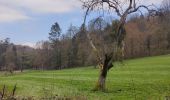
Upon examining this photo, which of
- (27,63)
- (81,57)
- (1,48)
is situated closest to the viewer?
(81,57)

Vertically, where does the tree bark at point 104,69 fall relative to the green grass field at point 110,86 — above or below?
above

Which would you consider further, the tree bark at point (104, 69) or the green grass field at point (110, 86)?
the tree bark at point (104, 69)

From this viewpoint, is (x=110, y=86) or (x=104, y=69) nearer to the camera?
(x=104, y=69)

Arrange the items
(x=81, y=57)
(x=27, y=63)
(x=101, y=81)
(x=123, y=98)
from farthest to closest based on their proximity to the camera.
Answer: (x=27, y=63), (x=81, y=57), (x=101, y=81), (x=123, y=98)

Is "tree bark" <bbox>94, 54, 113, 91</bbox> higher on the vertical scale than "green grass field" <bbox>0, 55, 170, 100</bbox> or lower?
higher

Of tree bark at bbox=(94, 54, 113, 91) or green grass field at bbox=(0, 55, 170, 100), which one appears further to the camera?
tree bark at bbox=(94, 54, 113, 91)

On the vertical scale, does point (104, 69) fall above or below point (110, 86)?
above

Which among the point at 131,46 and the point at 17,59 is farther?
the point at 17,59

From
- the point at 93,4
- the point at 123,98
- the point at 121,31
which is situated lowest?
the point at 123,98

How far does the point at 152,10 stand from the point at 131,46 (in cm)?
9685

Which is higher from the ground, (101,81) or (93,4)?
(93,4)

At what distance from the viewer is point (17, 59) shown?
15338cm

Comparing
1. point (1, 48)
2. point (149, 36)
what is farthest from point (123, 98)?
point (1, 48)

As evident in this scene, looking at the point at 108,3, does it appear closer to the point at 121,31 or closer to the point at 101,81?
the point at 121,31
